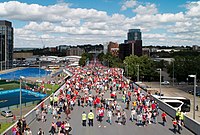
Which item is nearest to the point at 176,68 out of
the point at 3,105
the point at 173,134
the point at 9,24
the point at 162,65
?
the point at 162,65

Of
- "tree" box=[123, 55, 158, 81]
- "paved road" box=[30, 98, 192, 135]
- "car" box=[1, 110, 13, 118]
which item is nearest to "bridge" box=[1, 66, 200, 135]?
"paved road" box=[30, 98, 192, 135]

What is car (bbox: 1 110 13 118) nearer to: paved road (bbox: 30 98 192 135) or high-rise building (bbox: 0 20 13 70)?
paved road (bbox: 30 98 192 135)

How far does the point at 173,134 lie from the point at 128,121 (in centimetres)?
377

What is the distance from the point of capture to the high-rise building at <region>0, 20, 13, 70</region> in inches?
4331

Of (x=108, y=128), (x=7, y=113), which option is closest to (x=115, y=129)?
(x=108, y=128)

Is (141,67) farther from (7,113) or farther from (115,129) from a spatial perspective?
(115,129)

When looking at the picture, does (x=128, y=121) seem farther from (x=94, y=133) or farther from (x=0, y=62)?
(x=0, y=62)

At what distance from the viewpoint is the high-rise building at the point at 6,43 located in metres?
110

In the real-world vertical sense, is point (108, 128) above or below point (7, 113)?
above

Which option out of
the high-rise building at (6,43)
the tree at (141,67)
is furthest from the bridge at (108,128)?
the high-rise building at (6,43)

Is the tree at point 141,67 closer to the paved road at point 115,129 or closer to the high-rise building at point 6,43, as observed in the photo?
the paved road at point 115,129

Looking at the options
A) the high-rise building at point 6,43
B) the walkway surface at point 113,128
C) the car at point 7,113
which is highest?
the high-rise building at point 6,43

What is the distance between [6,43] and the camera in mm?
112250

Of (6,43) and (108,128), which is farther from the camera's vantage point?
(6,43)
